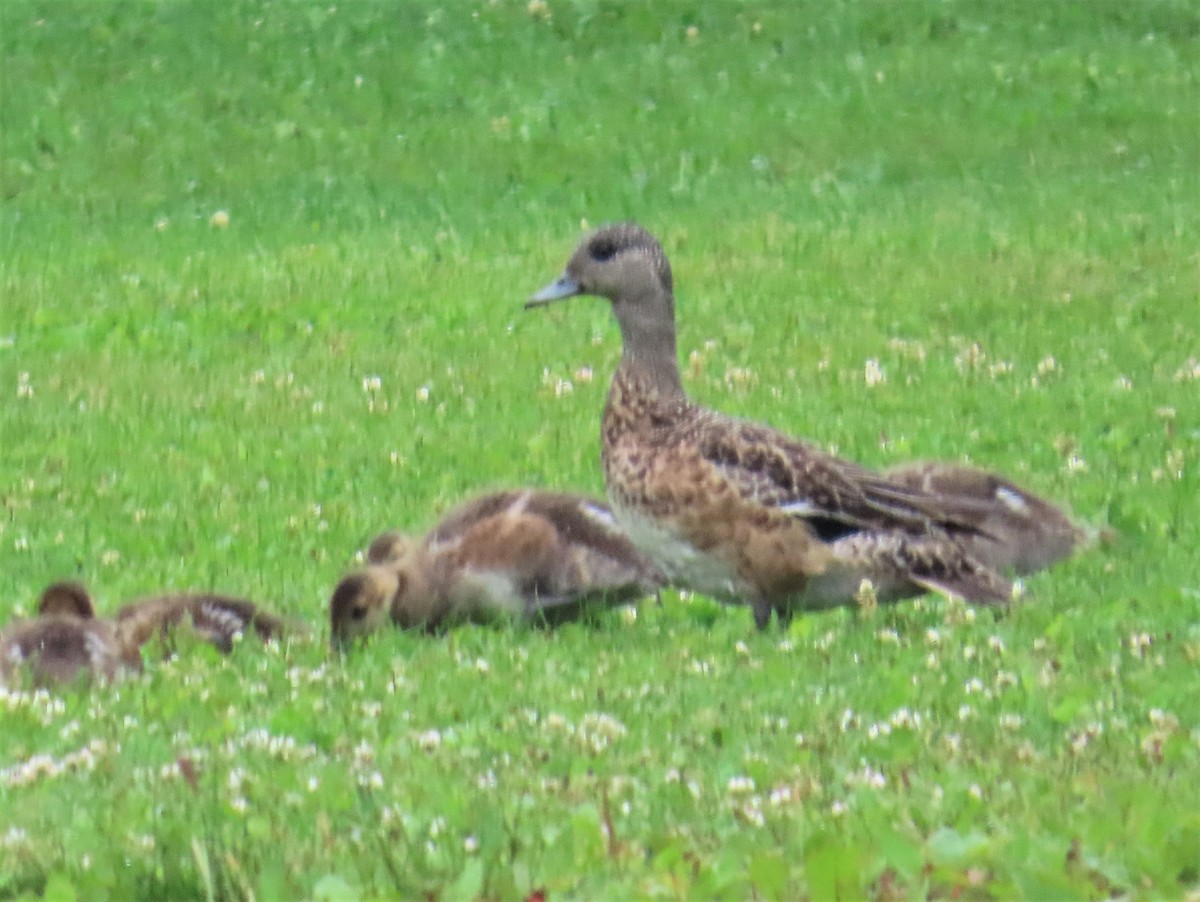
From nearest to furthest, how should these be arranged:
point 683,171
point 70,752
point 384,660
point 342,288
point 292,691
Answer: point 70,752
point 292,691
point 384,660
point 342,288
point 683,171

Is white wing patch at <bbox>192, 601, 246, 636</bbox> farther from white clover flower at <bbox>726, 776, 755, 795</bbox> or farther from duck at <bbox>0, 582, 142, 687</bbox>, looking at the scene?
white clover flower at <bbox>726, 776, 755, 795</bbox>

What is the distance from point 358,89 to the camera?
2444 cm

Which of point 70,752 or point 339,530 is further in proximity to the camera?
point 339,530

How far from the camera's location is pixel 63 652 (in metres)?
8.09

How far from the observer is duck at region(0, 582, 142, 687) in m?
8.06

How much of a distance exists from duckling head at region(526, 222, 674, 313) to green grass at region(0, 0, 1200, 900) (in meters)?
1.32

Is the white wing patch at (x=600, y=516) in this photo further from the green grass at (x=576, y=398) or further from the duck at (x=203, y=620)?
the duck at (x=203, y=620)

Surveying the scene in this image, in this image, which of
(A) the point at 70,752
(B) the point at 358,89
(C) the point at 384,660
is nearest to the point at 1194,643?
(C) the point at 384,660

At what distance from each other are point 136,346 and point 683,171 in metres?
7.63

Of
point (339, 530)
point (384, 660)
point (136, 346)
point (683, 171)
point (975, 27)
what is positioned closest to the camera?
point (384, 660)

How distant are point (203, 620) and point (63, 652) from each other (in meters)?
0.73

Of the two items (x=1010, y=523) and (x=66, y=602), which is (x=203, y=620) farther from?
(x=1010, y=523)

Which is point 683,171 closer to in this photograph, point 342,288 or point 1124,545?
point 342,288

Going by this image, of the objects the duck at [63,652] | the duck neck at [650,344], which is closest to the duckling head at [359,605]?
the duck at [63,652]
